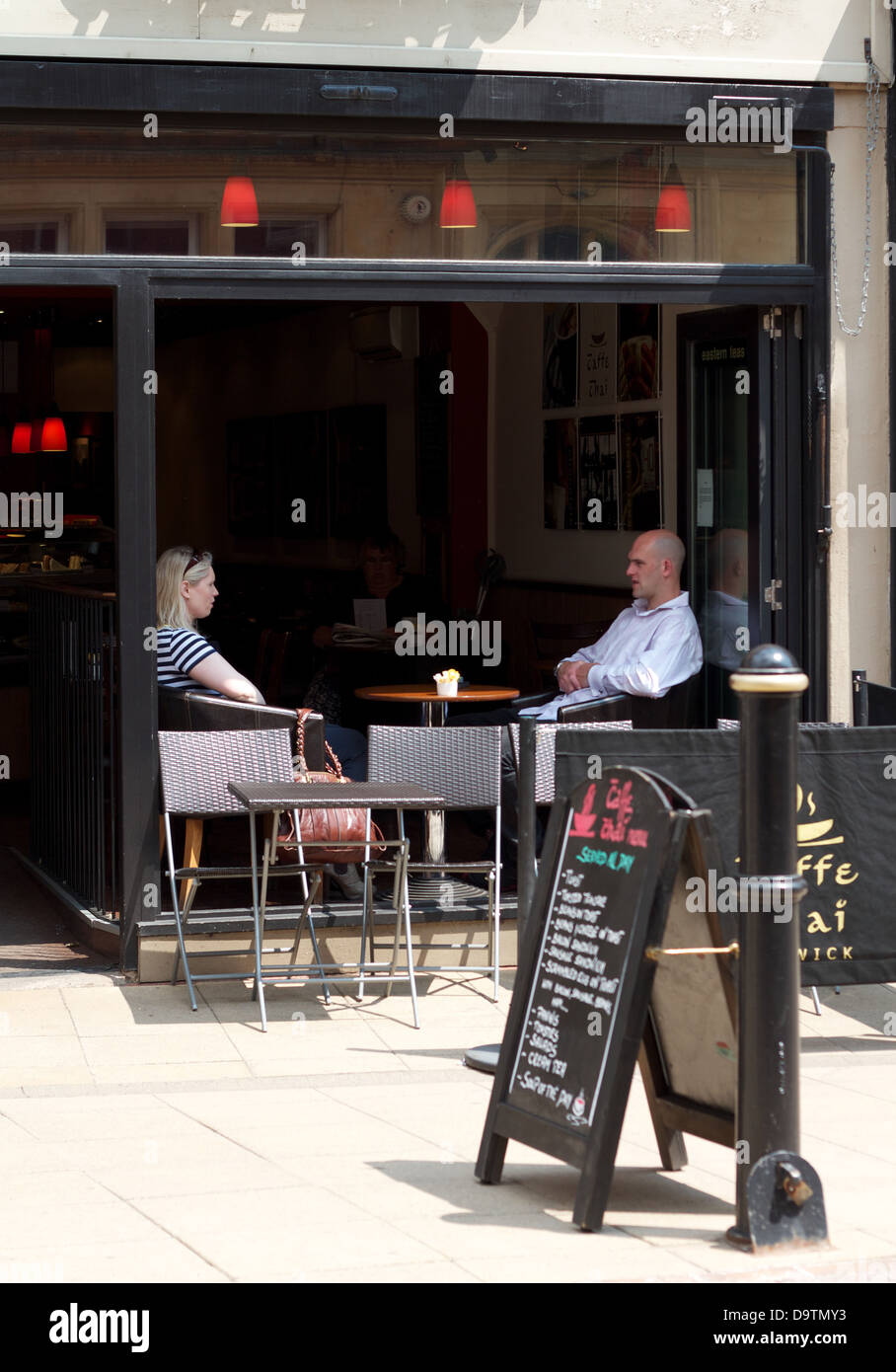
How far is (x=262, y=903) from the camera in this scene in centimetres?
671

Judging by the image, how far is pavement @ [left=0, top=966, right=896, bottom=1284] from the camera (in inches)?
161

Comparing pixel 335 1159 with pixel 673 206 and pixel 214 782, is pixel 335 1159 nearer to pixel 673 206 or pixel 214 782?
pixel 214 782

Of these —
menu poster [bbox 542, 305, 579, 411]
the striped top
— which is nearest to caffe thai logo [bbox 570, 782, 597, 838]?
the striped top

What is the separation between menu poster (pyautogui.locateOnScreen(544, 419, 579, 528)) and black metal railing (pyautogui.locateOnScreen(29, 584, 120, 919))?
376 cm

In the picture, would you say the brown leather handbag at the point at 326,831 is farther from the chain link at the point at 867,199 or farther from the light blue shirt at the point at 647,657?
the chain link at the point at 867,199

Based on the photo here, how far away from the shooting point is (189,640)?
23.8 feet

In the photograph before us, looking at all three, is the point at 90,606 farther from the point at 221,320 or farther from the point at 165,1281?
the point at 221,320

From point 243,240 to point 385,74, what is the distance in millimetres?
807

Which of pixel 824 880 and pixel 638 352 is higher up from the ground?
pixel 638 352

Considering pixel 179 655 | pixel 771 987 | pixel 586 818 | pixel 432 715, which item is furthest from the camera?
pixel 432 715

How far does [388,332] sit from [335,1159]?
10.1 meters

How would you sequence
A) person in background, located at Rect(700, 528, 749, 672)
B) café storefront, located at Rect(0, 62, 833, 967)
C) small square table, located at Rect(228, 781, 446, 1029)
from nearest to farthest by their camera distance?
1. small square table, located at Rect(228, 781, 446, 1029)
2. café storefront, located at Rect(0, 62, 833, 967)
3. person in background, located at Rect(700, 528, 749, 672)

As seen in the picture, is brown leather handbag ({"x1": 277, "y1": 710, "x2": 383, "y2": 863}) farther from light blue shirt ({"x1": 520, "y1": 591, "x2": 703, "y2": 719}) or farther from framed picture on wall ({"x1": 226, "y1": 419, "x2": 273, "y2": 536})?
framed picture on wall ({"x1": 226, "y1": 419, "x2": 273, "y2": 536})

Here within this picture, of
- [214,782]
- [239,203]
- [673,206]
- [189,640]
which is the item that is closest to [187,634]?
[189,640]
